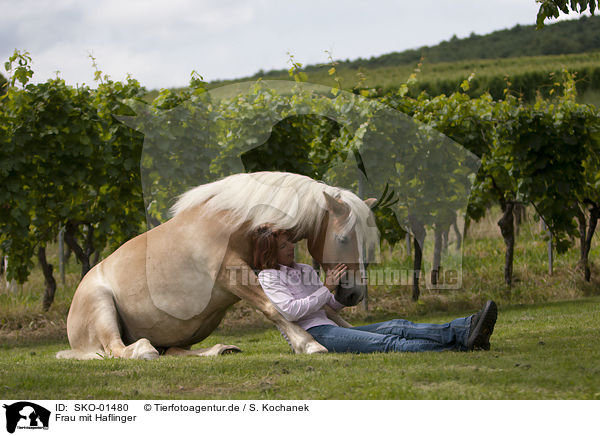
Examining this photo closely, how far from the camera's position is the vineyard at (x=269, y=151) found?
8336 mm

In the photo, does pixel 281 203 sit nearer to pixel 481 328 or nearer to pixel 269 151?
pixel 481 328

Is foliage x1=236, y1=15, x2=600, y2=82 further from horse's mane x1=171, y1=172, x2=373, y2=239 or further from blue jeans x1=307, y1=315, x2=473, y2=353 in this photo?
blue jeans x1=307, y1=315, x2=473, y2=353

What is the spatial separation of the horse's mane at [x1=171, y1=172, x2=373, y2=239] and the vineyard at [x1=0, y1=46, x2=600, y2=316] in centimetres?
248

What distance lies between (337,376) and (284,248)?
1542 millimetres

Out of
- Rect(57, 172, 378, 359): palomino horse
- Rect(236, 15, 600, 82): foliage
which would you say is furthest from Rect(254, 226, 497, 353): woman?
Rect(236, 15, 600, 82): foliage

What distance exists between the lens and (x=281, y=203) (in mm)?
5027

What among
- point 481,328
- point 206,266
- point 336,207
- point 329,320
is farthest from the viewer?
point 206,266

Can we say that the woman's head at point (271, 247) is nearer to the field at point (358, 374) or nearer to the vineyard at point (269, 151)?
the field at point (358, 374)

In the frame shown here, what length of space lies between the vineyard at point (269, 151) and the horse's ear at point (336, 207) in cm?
303

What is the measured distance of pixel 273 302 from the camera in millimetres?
4906
